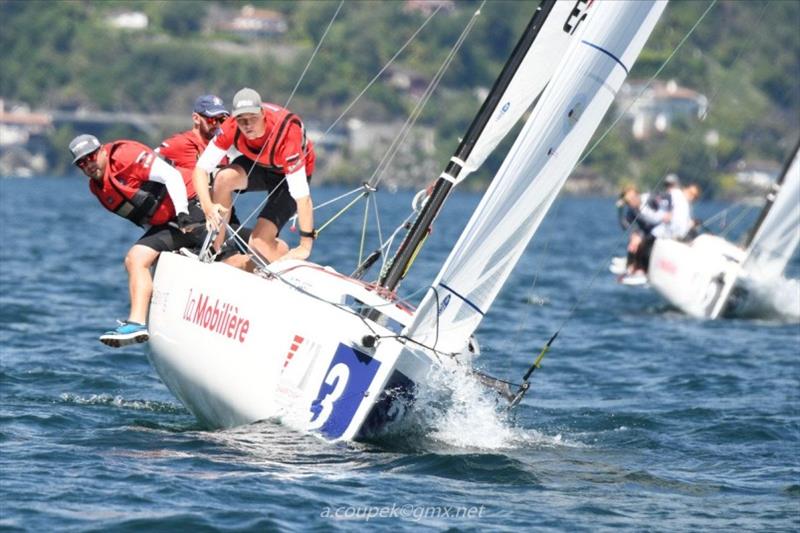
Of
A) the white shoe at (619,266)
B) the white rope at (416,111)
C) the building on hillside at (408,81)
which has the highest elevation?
the building on hillside at (408,81)

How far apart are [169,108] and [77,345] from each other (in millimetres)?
79444

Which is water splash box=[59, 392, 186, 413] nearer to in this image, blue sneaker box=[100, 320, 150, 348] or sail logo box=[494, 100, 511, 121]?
blue sneaker box=[100, 320, 150, 348]

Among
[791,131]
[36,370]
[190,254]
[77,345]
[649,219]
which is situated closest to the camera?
[190,254]

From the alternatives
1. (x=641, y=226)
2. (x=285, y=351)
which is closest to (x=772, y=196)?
(x=641, y=226)

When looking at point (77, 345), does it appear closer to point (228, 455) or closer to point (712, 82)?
point (228, 455)

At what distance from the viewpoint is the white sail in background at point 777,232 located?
16.9m

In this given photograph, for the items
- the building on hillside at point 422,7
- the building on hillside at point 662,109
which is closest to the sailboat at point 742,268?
the building on hillside at point 662,109

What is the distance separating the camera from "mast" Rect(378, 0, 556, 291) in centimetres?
887

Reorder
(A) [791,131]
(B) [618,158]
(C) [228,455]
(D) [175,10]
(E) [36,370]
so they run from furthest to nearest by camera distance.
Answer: (D) [175,10], (B) [618,158], (A) [791,131], (E) [36,370], (C) [228,455]

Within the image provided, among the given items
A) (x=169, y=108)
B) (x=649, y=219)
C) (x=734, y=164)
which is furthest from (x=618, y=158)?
(x=649, y=219)

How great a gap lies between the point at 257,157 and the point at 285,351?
4.37 feet

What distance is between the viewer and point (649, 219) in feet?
60.2

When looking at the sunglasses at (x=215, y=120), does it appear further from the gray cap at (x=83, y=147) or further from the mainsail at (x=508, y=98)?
the mainsail at (x=508, y=98)

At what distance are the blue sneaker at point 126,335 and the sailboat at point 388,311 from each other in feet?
1.14
